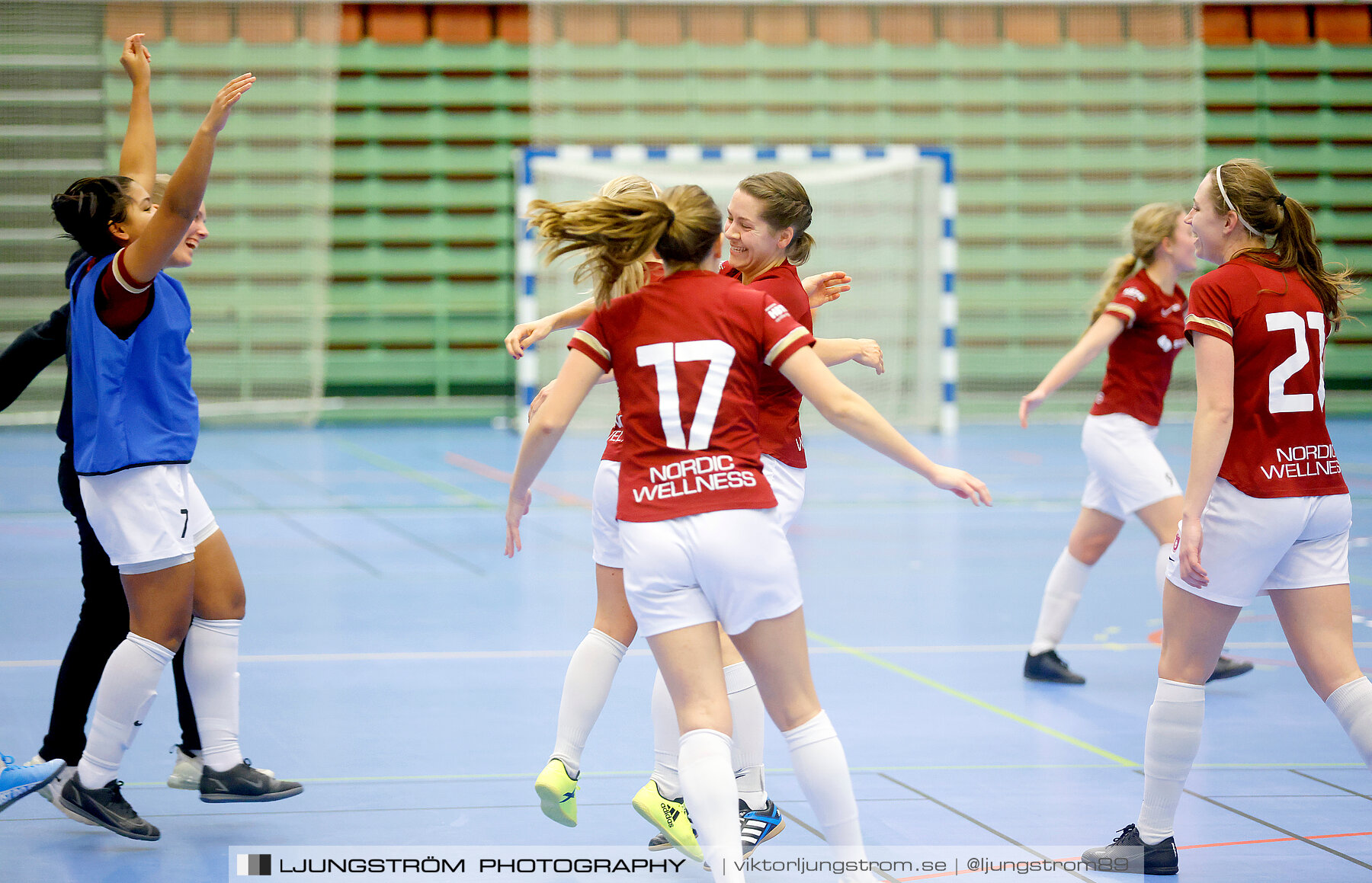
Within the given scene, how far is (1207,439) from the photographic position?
2.85 meters

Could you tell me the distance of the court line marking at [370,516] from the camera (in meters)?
7.14

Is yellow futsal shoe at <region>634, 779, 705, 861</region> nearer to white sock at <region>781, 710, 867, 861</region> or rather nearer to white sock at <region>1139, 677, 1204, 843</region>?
white sock at <region>781, 710, 867, 861</region>

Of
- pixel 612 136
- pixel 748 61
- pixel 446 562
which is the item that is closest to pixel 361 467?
pixel 446 562

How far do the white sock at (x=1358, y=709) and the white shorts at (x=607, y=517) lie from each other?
1632 mm

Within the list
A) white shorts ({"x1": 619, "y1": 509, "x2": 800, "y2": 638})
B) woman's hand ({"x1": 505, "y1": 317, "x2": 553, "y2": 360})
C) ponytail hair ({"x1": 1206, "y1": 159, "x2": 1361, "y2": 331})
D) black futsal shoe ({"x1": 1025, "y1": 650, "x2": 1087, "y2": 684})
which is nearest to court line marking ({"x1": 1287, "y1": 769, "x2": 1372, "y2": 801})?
black futsal shoe ({"x1": 1025, "y1": 650, "x2": 1087, "y2": 684})

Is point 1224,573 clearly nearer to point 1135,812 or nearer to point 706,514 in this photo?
point 1135,812

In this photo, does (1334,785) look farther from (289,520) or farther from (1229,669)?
(289,520)

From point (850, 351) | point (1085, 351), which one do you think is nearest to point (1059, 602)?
point (1085, 351)

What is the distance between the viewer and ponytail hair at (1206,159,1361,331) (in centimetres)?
299

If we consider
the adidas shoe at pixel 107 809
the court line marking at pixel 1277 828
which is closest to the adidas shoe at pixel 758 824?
the court line marking at pixel 1277 828

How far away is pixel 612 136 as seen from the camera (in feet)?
49.1

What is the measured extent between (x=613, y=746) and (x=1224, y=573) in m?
1.91

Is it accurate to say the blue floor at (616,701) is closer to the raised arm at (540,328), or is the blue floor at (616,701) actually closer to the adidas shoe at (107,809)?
the adidas shoe at (107,809)

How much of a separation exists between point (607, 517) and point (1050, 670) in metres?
2.34
